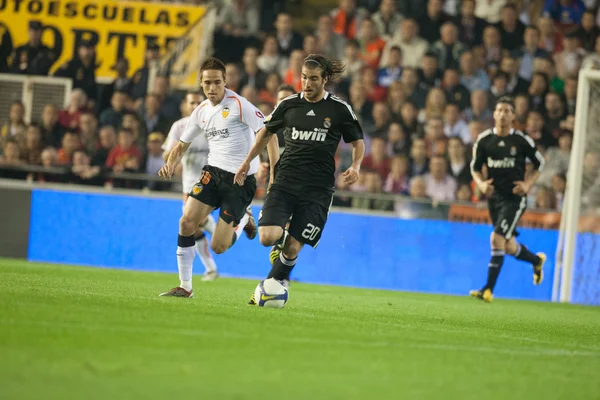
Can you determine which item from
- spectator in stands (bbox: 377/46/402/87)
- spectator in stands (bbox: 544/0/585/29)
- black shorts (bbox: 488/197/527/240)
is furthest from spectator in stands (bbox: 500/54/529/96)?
black shorts (bbox: 488/197/527/240)

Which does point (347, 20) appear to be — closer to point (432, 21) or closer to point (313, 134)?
point (432, 21)

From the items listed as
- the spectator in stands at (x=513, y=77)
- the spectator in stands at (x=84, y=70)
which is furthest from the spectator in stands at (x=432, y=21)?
the spectator in stands at (x=84, y=70)

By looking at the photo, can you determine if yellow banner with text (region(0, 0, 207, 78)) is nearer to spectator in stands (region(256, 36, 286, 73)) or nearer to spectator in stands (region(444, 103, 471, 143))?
spectator in stands (region(256, 36, 286, 73))

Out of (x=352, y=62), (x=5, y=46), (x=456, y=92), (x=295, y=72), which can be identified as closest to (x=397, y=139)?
(x=456, y=92)

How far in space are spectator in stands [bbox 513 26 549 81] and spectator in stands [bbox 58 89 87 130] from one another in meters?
7.79

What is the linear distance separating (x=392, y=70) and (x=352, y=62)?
725mm

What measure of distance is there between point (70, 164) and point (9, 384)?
1316 centimetres

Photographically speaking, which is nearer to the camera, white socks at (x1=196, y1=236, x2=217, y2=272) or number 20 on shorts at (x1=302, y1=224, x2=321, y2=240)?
number 20 on shorts at (x1=302, y1=224, x2=321, y2=240)

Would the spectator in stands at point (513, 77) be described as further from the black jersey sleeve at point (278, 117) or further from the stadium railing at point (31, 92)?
the black jersey sleeve at point (278, 117)

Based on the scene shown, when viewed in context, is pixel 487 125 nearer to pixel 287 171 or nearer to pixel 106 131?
pixel 106 131

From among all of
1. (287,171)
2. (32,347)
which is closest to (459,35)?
(287,171)

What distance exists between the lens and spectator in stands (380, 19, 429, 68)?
18844 mm

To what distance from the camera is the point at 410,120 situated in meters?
17.6

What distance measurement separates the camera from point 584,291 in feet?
50.7
